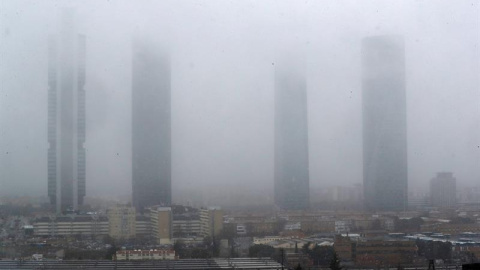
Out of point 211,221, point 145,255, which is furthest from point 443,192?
point 145,255

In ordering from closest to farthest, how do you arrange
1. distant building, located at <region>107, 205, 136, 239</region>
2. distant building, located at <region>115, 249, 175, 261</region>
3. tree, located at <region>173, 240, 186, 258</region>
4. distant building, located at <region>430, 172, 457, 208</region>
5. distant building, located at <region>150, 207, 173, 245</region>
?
distant building, located at <region>115, 249, 175, 261</region>, tree, located at <region>173, 240, 186, 258</region>, distant building, located at <region>107, 205, 136, 239</region>, distant building, located at <region>150, 207, 173, 245</region>, distant building, located at <region>430, 172, 457, 208</region>

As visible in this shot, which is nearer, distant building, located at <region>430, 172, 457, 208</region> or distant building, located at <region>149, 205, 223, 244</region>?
distant building, located at <region>149, 205, 223, 244</region>

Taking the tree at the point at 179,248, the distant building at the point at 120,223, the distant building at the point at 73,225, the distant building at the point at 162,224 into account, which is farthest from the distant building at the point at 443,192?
the distant building at the point at 73,225

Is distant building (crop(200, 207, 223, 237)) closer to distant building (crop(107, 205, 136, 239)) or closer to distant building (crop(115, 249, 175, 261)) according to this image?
distant building (crop(115, 249, 175, 261))

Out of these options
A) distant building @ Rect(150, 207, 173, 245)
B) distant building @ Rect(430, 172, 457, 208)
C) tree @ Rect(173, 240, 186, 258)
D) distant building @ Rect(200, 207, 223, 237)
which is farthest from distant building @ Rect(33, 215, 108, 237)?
distant building @ Rect(430, 172, 457, 208)

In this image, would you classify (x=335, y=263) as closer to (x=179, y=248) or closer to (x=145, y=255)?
(x=179, y=248)

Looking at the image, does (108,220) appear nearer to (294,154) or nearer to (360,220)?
(294,154)

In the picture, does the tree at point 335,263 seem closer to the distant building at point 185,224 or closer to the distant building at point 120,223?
the distant building at point 185,224

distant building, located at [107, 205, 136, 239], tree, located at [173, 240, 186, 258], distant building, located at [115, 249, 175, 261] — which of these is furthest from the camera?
distant building, located at [107, 205, 136, 239]
